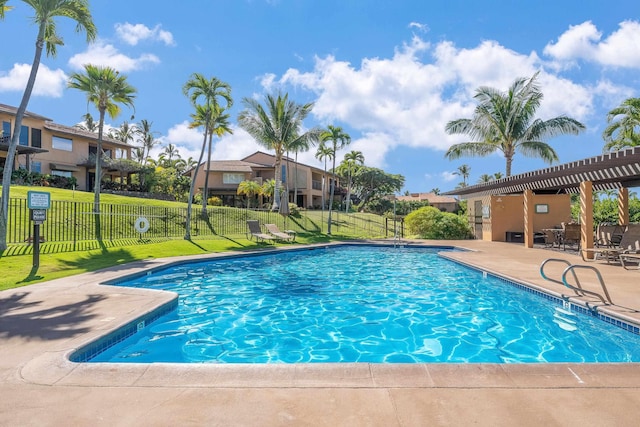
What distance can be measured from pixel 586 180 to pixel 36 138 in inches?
1445

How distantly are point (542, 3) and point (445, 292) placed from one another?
10.9 metres

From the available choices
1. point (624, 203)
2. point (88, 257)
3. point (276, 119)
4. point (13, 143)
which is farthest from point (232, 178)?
point (624, 203)

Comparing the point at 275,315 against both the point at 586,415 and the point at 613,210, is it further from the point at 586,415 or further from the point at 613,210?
the point at 613,210

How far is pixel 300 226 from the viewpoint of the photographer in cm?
2547

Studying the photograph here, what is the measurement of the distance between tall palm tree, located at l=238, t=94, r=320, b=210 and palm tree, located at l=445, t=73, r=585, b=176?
1166 cm

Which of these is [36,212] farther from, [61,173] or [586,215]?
[61,173]

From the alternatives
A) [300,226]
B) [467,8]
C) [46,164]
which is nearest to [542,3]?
[467,8]

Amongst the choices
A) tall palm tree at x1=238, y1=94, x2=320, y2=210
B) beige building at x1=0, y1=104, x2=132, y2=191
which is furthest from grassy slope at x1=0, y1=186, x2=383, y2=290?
tall palm tree at x1=238, y1=94, x2=320, y2=210

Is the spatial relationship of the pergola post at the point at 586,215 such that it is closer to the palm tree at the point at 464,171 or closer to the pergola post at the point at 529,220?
the pergola post at the point at 529,220

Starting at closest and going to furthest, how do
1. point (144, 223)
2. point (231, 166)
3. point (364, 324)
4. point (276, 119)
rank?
point (364, 324)
point (144, 223)
point (276, 119)
point (231, 166)

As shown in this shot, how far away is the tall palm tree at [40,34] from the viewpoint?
1087cm

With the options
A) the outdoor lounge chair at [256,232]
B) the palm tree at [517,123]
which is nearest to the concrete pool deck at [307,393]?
the outdoor lounge chair at [256,232]

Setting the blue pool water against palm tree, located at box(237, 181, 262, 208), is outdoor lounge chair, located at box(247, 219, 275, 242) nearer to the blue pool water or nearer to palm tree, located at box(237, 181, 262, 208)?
the blue pool water

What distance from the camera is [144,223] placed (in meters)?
16.4
